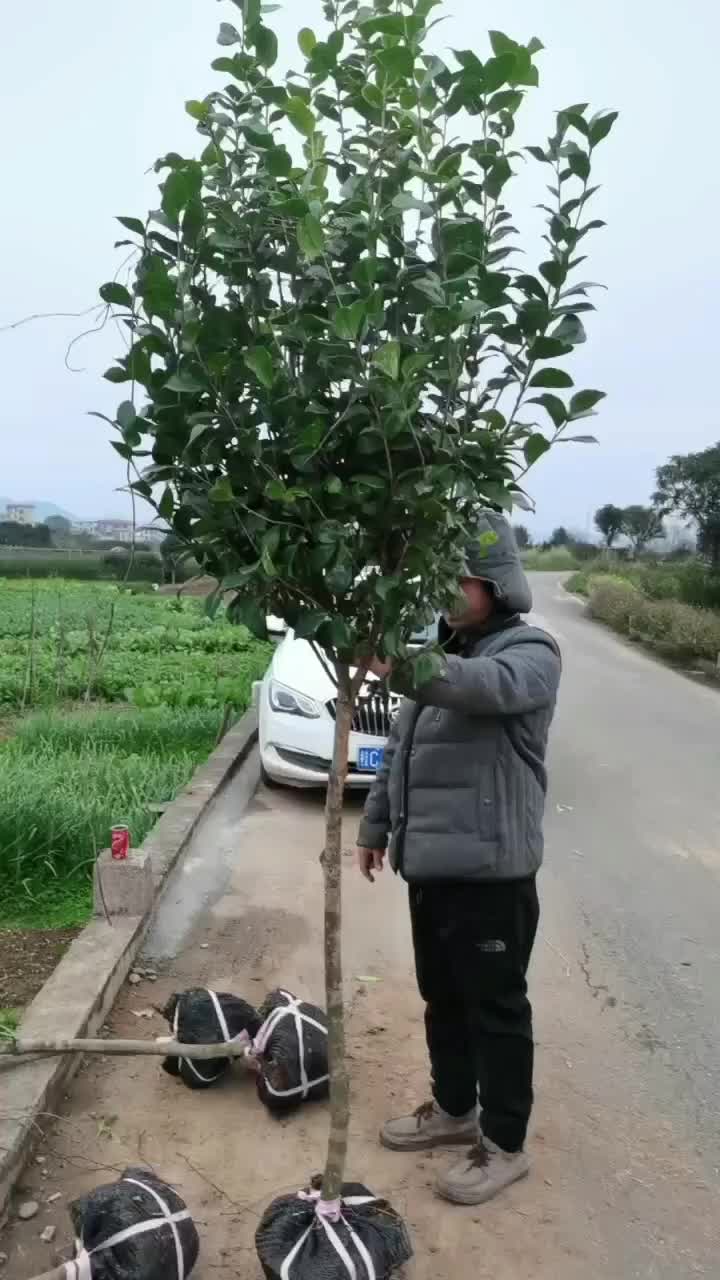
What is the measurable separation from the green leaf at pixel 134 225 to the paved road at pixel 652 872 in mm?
3079

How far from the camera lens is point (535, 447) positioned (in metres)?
2.53

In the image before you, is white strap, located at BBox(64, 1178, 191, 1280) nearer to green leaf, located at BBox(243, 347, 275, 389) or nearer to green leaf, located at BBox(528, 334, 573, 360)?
green leaf, located at BBox(243, 347, 275, 389)

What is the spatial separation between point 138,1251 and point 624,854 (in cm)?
468

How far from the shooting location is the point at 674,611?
21703mm

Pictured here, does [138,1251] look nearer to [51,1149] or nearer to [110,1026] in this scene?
[51,1149]

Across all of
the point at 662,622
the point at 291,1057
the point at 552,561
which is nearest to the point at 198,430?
the point at 291,1057

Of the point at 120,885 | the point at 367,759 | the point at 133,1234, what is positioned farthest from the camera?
the point at 367,759

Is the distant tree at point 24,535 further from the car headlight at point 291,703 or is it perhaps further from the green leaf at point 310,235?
the green leaf at point 310,235

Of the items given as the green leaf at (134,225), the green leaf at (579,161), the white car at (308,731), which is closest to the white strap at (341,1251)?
the green leaf at (134,225)

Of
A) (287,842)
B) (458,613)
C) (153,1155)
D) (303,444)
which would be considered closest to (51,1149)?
(153,1155)

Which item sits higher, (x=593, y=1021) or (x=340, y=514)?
(x=340, y=514)

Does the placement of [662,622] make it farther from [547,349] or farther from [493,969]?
[547,349]

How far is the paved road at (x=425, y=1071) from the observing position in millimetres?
3000

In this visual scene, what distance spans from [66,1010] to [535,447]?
253 centimetres
